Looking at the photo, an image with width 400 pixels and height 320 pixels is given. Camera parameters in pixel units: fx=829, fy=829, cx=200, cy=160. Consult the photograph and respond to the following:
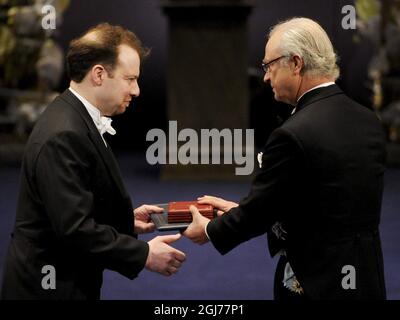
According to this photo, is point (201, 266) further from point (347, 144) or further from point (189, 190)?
point (347, 144)

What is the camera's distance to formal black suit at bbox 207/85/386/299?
7.67 ft

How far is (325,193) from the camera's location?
7.66 ft

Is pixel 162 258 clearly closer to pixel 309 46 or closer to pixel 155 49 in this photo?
pixel 309 46

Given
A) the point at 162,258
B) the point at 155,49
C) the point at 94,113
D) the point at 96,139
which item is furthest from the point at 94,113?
the point at 155,49

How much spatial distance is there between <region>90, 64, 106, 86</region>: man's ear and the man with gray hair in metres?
0.49

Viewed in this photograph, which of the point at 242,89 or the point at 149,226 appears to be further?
the point at 242,89

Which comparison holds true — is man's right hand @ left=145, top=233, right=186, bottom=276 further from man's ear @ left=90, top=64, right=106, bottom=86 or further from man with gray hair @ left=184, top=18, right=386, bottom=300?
man's ear @ left=90, top=64, right=106, bottom=86

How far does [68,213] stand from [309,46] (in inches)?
33.1

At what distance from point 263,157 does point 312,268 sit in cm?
35

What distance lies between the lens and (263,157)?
7.91 feet

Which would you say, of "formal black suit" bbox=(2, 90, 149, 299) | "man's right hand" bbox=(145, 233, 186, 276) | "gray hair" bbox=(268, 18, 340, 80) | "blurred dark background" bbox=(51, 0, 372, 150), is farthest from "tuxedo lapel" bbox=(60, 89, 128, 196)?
"blurred dark background" bbox=(51, 0, 372, 150)

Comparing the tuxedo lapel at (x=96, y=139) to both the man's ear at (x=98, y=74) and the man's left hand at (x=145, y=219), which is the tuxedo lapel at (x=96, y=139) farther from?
the man's left hand at (x=145, y=219)

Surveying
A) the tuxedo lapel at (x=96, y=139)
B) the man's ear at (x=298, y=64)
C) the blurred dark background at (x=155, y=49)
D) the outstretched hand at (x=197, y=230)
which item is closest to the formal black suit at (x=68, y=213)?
the tuxedo lapel at (x=96, y=139)
